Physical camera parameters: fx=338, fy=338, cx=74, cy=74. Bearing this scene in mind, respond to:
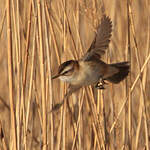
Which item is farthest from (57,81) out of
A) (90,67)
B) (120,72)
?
(90,67)

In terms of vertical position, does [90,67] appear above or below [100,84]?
above

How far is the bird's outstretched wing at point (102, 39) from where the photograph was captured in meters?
1.98

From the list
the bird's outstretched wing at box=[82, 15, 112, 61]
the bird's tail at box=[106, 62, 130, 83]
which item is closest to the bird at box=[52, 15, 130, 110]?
the bird's outstretched wing at box=[82, 15, 112, 61]

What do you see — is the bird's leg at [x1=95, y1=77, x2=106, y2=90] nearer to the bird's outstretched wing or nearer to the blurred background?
the blurred background

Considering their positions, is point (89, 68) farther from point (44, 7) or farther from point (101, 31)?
point (44, 7)

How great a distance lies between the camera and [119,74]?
2.25 metres

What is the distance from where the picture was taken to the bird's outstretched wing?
198 cm

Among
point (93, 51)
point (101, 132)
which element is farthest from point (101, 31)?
point (101, 132)

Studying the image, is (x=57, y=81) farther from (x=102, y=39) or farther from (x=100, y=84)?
(x=102, y=39)

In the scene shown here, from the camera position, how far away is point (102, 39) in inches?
79.0

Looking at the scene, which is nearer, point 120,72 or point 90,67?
point 90,67

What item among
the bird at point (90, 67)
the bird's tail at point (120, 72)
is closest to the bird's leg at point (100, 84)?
the bird at point (90, 67)

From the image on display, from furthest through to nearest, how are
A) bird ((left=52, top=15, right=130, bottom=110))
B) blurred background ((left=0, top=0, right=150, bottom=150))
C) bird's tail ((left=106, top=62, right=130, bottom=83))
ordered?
bird's tail ((left=106, top=62, right=130, bottom=83)) < bird ((left=52, top=15, right=130, bottom=110)) < blurred background ((left=0, top=0, right=150, bottom=150))

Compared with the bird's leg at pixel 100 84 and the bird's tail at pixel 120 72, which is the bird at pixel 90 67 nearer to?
the bird's leg at pixel 100 84
